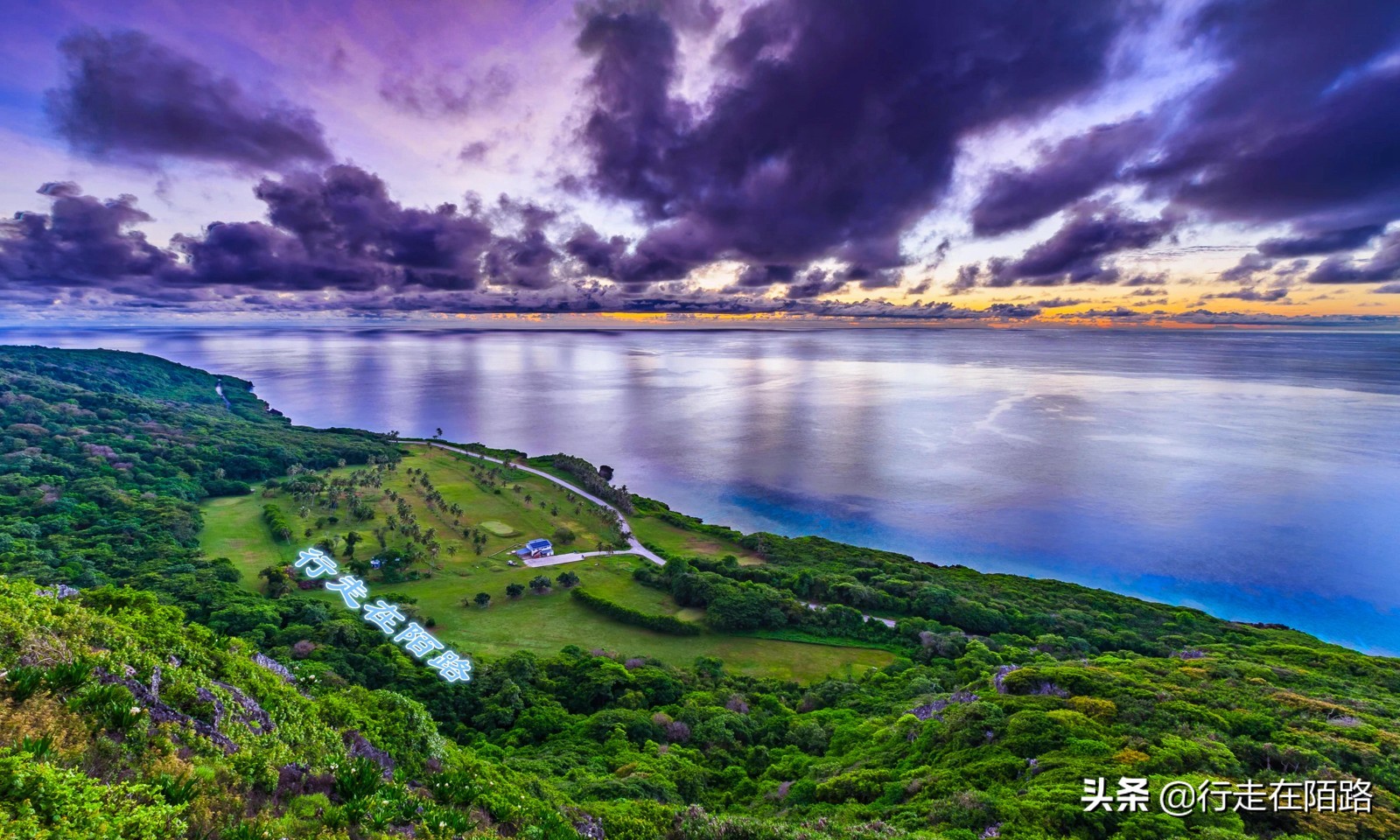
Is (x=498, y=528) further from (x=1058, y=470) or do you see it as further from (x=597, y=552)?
(x=1058, y=470)

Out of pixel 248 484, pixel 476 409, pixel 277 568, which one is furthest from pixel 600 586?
pixel 476 409

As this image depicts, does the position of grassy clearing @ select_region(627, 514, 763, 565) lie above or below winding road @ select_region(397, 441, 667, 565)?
below

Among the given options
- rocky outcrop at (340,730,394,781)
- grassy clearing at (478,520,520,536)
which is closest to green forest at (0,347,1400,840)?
rocky outcrop at (340,730,394,781)

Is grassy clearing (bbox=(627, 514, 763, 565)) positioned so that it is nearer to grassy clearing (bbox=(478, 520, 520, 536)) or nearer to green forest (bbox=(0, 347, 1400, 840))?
green forest (bbox=(0, 347, 1400, 840))

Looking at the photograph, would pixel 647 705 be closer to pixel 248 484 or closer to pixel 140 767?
pixel 140 767

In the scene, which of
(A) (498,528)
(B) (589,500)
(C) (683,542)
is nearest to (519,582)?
(A) (498,528)

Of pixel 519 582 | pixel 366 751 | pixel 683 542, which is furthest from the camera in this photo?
pixel 683 542
